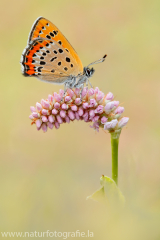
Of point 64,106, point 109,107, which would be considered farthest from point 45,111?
point 109,107

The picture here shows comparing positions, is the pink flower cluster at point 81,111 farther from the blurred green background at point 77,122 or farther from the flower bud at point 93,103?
the blurred green background at point 77,122

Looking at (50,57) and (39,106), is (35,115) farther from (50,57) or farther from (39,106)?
(50,57)

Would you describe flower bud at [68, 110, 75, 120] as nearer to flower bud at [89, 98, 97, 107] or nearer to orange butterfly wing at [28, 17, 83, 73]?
flower bud at [89, 98, 97, 107]

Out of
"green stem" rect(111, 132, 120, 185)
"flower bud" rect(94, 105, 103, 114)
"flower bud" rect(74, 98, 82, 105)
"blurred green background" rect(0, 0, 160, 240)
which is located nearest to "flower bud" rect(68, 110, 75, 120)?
"flower bud" rect(74, 98, 82, 105)

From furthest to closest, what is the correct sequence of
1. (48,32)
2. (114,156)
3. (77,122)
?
(77,122) → (48,32) → (114,156)

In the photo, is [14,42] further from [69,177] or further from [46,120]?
[46,120]

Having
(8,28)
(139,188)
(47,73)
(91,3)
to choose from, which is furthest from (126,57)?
(139,188)
